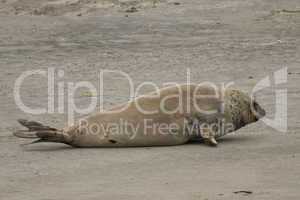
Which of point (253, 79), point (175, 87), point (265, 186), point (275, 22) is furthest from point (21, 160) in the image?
point (275, 22)

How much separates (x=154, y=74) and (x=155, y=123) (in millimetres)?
3677

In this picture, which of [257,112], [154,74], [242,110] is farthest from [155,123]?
[154,74]

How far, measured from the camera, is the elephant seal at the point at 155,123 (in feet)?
27.0

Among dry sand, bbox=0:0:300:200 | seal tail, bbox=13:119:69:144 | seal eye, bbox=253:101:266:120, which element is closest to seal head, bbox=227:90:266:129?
seal eye, bbox=253:101:266:120

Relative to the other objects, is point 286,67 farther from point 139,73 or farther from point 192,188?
point 192,188

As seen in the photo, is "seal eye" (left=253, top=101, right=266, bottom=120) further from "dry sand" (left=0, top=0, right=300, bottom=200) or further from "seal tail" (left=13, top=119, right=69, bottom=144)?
"seal tail" (left=13, top=119, right=69, bottom=144)

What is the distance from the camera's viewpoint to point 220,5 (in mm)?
17812

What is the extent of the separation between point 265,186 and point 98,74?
18.8 feet

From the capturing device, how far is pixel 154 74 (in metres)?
11.9

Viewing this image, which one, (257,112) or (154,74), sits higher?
(154,74)

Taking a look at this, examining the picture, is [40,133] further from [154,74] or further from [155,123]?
[154,74]

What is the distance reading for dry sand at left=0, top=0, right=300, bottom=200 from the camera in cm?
686

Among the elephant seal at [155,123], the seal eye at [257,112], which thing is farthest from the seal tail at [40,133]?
the seal eye at [257,112]

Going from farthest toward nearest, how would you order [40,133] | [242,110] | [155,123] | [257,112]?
[257,112], [242,110], [155,123], [40,133]
